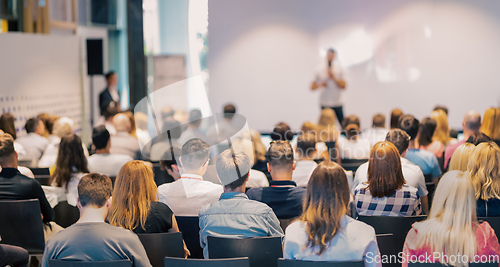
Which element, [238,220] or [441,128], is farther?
[441,128]

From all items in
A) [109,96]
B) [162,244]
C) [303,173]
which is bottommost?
[162,244]

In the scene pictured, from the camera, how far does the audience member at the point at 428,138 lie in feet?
13.6

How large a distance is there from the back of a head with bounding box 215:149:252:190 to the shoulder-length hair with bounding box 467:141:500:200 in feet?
4.28

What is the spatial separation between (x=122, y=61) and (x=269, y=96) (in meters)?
3.40

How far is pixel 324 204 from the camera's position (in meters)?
1.80

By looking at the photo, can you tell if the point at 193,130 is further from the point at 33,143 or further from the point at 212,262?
the point at 212,262

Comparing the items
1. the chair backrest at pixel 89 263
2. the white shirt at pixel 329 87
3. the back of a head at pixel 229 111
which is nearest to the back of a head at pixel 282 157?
the chair backrest at pixel 89 263

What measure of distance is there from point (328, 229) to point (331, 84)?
21.0 feet

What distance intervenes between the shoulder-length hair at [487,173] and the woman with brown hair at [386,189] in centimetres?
34

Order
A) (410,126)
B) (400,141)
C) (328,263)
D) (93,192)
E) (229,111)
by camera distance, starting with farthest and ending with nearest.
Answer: (229,111) < (410,126) < (400,141) < (93,192) < (328,263)

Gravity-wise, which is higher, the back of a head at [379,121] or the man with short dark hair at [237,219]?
the back of a head at [379,121]

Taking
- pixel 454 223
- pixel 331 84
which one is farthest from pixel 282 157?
pixel 331 84

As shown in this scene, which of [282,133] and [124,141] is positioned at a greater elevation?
[282,133]

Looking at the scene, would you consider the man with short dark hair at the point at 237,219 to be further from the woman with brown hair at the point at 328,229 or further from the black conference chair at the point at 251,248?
the woman with brown hair at the point at 328,229
